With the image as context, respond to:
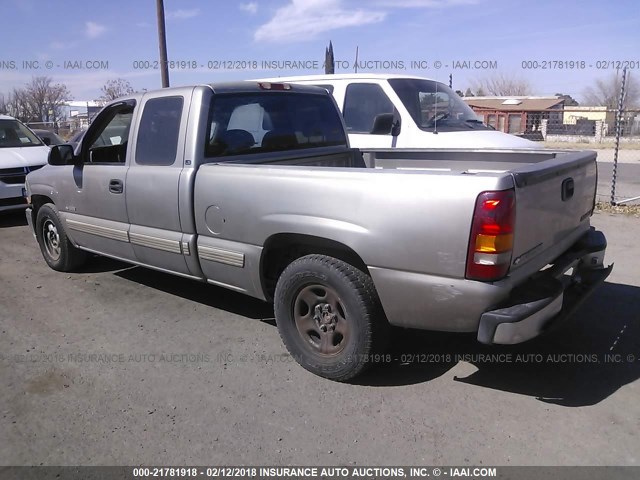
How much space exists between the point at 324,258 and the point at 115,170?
2.35 metres

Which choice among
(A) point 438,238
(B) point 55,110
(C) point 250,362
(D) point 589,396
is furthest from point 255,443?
(B) point 55,110

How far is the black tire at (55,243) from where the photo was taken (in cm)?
584

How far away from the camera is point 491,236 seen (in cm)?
286

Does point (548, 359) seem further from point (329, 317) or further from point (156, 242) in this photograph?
point (156, 242)

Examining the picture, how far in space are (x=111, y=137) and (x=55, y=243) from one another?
1461mm

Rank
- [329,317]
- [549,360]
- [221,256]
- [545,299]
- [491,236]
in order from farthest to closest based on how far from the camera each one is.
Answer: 1. [221,256]
2. [549,360]
3. [329,317]
4. [545,299]
5. [491,236]

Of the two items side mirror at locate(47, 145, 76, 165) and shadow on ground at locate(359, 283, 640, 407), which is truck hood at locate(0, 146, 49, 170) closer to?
side mirror at locate(47, 145, 76, 165)

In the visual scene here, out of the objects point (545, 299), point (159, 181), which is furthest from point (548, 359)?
point (159, 181)

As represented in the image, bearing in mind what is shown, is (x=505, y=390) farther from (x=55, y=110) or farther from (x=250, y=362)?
(x=55, y=110)

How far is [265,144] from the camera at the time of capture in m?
4.64

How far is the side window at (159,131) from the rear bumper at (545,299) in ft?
8.81

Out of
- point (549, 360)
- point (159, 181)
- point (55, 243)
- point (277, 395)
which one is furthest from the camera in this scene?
point (55, 243)

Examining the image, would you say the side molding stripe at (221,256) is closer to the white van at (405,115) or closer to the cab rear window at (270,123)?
the cab rear window at (270,123)

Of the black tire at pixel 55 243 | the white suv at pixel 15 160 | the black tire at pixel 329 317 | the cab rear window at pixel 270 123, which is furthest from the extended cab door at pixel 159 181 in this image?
the white suv at pixel 15 160
